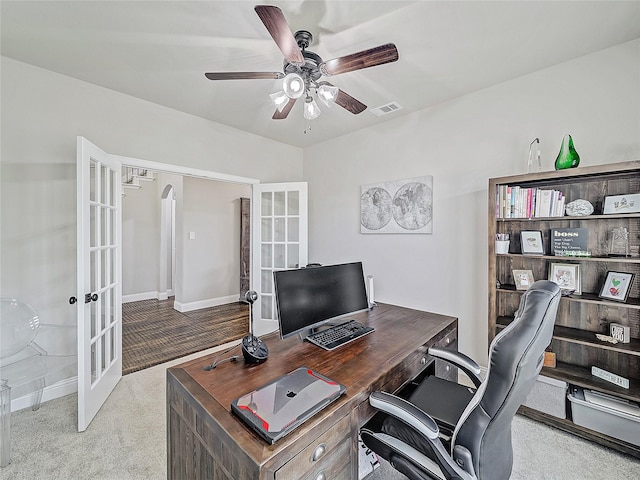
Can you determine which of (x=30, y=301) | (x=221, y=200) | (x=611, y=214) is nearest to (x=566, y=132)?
(x=611, y=214)

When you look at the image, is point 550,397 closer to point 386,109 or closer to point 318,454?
point 318,454

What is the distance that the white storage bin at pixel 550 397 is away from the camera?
1934 millimetres

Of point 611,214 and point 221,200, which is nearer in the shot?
point 611,214

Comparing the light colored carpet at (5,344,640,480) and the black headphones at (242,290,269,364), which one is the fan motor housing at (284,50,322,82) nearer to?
the black headphones at (242,290,269,364)

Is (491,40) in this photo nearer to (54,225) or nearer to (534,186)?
(534,186)

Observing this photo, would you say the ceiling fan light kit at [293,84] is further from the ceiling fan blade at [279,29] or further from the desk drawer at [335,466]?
the desk drawer at [335,466]

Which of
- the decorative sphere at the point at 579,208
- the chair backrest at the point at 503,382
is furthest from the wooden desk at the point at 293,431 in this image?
the decorative sphere at the point at 579,208

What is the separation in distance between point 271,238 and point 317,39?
240 centimetres

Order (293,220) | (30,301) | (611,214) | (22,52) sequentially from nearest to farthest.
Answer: (611,214), (22,52), (30,301), (293,220)

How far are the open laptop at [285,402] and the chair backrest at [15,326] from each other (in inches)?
86.5

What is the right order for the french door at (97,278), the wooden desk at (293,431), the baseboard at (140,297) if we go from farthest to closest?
the baseboard at (140,297) → the french door at (97,278) → the wooden desk at (293,431)


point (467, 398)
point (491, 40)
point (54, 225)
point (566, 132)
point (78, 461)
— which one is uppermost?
point (491, 40)

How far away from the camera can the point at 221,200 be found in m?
5.31

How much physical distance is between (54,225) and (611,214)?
13.9ft
